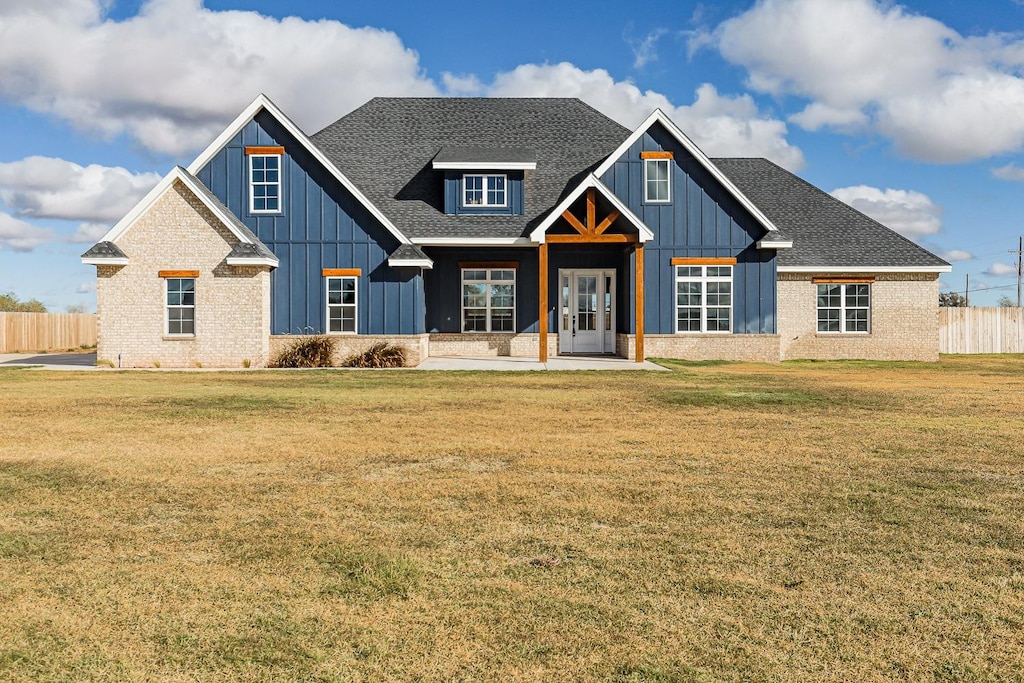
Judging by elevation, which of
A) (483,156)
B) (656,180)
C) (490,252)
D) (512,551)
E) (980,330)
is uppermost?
(483,156)

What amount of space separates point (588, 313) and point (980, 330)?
18.1m

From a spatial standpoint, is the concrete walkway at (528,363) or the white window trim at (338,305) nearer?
the concrete walkway at (528,363)

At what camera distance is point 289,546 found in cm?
520

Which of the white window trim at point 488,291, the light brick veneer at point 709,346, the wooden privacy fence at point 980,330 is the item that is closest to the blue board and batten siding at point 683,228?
the light brick veneer at point 709,346

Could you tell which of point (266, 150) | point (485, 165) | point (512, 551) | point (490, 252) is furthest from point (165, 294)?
point (512, 551)

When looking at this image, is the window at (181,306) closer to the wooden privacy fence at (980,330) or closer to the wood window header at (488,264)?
the wood window header at (488,264)

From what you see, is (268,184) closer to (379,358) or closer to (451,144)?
(379,358)

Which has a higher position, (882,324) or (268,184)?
(268,184)

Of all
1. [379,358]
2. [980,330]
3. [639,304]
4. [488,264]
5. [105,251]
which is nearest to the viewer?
[105,251]

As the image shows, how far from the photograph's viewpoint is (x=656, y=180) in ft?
83.8

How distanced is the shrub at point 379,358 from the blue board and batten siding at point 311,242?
66cm

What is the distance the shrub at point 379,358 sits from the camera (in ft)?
76.2

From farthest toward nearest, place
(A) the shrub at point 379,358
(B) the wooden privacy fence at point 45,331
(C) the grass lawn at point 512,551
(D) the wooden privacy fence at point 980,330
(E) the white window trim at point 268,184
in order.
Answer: (B) the wooden privacy fence at point 45,331 < (D) the wooden privacy fence at point 980,330 < (E) the white window trim at point 268,184 < (A) the shrub at point 379,358 < (C) the grass lawn at point 512,551

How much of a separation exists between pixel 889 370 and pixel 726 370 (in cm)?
500
